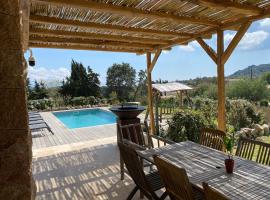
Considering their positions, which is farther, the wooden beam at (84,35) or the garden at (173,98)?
the garden at (173,98)

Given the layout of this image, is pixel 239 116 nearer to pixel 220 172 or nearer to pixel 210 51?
pixel 210 51

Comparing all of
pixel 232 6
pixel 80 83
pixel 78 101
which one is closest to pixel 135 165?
pixel 232 6

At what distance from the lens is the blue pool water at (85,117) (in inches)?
470

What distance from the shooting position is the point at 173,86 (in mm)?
9359

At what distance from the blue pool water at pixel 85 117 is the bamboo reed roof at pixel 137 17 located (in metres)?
7.18

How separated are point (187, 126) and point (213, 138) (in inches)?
89.2

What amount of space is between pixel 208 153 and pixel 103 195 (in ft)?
5.37

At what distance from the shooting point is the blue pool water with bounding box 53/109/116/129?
39.1ft

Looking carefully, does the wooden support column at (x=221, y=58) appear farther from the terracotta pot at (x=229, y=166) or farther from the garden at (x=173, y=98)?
the terracotta pot at (x=229, y=166)

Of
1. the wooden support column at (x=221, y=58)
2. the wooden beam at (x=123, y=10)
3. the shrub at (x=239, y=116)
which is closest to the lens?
the wooden beam at (x=123, y=10)

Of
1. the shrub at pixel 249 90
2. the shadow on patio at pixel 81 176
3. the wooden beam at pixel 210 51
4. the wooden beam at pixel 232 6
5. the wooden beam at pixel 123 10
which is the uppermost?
the wooden beam at pixel 123 10

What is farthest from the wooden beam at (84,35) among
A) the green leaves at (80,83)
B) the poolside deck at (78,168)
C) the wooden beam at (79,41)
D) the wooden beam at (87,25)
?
the green leaves at (80,83)

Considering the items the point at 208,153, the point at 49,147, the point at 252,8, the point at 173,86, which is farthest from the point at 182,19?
the point at 173,86

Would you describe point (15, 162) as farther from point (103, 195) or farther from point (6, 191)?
point (103, 195)
